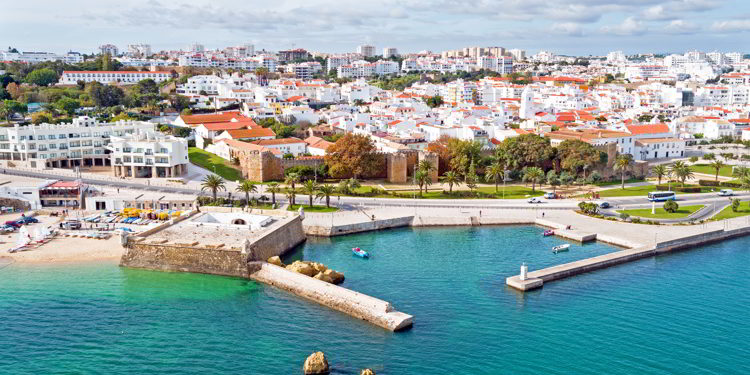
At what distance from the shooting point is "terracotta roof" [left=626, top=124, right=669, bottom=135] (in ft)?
250

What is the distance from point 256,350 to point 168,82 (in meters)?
98.5

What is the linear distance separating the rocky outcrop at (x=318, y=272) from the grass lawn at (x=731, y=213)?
30064mm

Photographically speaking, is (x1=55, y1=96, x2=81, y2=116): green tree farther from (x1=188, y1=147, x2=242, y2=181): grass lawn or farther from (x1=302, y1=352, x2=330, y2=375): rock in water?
(x1=302, y1=352, x2=330, y2=375): rock in water

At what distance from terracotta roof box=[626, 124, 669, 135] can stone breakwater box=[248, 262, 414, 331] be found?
54.7 meters

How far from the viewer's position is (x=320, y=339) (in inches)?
1062

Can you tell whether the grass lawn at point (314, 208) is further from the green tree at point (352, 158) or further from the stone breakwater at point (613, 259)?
the stone breakwater at point (613, 259)

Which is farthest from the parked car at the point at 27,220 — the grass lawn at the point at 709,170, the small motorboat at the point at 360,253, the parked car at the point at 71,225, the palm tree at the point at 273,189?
the grass lawn at the point at 709,170

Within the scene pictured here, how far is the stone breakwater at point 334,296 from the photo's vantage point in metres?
28.2

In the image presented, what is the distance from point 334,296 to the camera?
30.5 metres

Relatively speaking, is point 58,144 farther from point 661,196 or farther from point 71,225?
point 661,196

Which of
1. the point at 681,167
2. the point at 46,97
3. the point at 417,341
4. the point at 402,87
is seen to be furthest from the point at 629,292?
the point at 402,87

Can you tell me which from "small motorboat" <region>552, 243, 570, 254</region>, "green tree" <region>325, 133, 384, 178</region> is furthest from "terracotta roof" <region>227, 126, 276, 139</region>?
"small motorboat" <region>552, 243, 570, 254</region>

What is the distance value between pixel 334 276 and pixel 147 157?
3090cm

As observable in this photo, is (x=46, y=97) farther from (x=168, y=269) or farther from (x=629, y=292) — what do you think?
(x=629, y=292)
